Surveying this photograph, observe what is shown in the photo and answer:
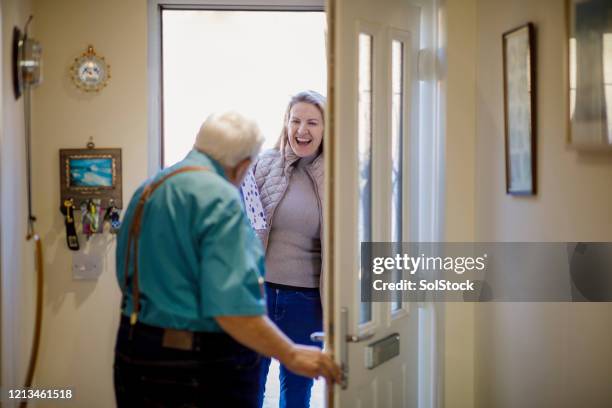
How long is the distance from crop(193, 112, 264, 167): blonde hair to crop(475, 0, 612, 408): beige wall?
2.89 feet

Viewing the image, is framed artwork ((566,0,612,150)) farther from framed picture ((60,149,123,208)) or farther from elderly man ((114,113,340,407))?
framed picture ((60,149,123,208))

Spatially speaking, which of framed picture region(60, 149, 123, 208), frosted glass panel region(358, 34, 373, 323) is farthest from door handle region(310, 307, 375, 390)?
framed picture region(60, 149, 123, 208)

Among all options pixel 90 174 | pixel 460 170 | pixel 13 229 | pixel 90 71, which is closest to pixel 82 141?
pixel 90 174

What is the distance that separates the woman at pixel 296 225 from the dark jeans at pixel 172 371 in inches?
31.7

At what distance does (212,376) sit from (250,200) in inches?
38.3

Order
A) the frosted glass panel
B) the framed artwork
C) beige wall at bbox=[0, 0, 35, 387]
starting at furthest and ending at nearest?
beige wall at bbox=[0, 0, 35, 387], the frosted glass panel, the framed artwork

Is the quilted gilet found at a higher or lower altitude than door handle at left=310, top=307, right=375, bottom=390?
higher

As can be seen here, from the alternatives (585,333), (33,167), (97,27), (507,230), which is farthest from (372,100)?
(33,167)

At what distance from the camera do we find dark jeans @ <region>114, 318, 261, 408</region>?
64.7 inches

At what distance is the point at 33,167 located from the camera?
106 inches

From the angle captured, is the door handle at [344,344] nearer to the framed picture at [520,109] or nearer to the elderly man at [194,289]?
the elderly man at [194,289]

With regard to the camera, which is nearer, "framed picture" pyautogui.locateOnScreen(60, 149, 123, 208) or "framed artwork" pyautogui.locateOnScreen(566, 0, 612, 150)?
"framed artwork" pyautogui.locateOnScreen(566, 0, 612, 150)

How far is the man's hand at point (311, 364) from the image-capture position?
1.69 meters

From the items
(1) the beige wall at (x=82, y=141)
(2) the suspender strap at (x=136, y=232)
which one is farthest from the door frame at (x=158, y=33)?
(2) the suspender strap at (x=136, y=232)
